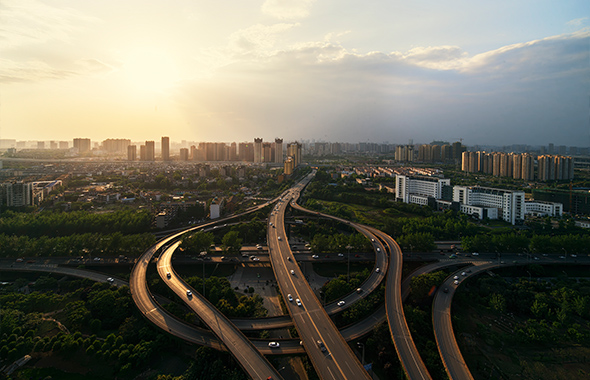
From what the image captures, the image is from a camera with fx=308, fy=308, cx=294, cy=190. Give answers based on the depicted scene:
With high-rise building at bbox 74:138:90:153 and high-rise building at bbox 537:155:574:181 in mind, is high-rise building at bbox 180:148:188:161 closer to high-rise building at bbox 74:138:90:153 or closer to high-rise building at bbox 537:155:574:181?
high-rise building at bbox 74:138:90:153

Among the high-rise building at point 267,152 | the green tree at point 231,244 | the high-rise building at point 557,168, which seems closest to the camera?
the green tree at point 231,244

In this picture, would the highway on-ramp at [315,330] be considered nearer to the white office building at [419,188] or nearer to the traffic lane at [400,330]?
the traffic lane at [400,330]

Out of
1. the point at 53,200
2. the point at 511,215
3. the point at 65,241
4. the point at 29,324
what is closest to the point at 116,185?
the point at 53,200

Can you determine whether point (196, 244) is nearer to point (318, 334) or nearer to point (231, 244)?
point (231, 244)

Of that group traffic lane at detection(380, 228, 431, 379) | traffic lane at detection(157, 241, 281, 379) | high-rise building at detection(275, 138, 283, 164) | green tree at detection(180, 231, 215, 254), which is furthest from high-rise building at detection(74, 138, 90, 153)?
traffic lane at detection(380, 228, 431, 379)

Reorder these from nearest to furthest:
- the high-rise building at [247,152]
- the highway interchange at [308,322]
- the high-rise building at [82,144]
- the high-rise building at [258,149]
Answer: the highway interchange at [308,322] → the high-rise building at [258,149] → the high-rise building at [247,152] → the high-rise building at [82,144]

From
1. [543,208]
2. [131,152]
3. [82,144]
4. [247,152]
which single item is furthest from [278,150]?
[82,144]

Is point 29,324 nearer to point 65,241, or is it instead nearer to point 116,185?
point 65,241

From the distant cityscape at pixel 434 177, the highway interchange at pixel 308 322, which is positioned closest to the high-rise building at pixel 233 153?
the distant cityscape at pixel 434 177
